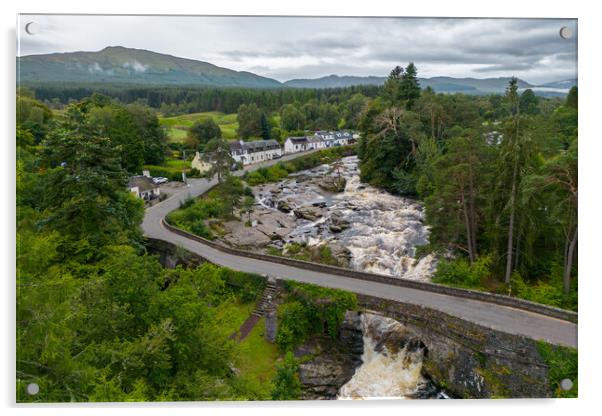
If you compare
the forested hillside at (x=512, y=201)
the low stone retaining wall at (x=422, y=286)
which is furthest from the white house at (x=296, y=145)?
the low stone retaining wall at (x=422, y=286)

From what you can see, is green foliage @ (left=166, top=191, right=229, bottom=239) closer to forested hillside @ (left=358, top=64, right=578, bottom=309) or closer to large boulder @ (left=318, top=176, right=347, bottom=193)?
large boulder @ (left=318, top=176, right=347, bottom=193)

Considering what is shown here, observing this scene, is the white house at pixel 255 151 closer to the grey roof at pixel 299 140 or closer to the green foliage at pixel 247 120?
the green foliage at pixel 247 120

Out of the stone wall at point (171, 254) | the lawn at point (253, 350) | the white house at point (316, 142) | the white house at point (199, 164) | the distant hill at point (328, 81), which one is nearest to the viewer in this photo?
the lawn at point (253, 350)

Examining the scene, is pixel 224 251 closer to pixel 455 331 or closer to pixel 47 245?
pixel 47 245

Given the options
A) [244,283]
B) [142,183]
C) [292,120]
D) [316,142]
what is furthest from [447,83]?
[316,142]

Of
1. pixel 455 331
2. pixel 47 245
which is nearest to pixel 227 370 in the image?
pixel 47 245

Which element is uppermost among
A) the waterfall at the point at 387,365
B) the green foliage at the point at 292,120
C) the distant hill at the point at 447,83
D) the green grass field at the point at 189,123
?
the green foliage at the point at 292,120

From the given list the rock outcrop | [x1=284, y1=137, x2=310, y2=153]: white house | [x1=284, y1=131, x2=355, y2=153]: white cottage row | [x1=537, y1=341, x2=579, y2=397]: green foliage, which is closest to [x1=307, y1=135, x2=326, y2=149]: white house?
[x1=284, y1=131, x2=355, y2=153]: white cottage row
